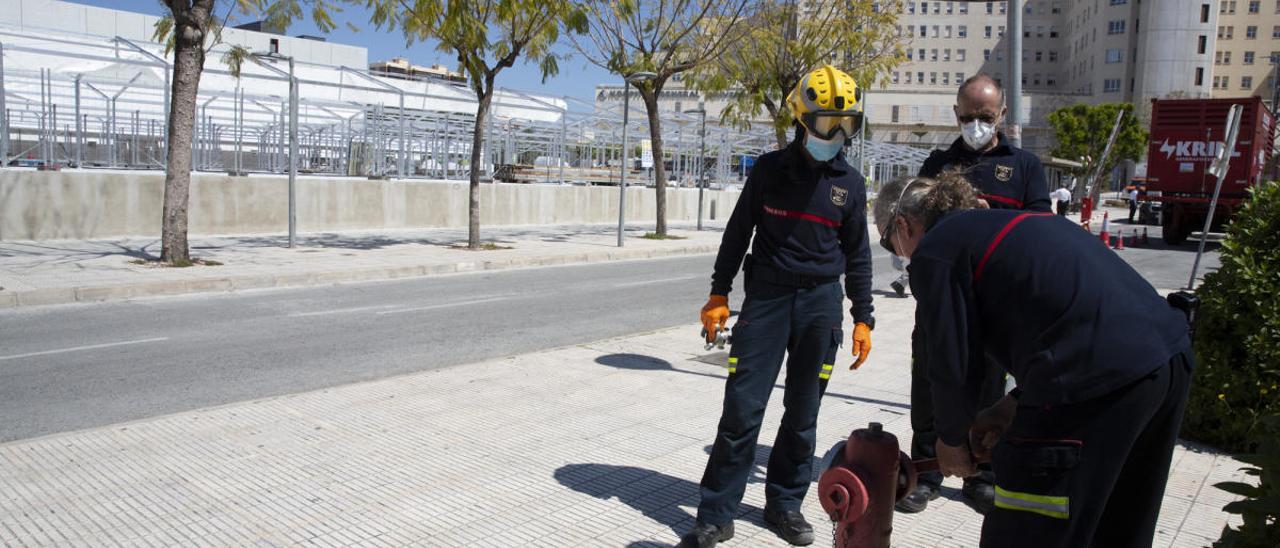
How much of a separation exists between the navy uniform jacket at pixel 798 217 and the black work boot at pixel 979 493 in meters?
1.21

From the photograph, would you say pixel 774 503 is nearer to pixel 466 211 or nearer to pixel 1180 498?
pixel 1180 498

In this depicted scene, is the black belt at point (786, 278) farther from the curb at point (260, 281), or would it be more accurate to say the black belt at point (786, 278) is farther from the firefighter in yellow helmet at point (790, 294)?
the curb at point (260, 281)

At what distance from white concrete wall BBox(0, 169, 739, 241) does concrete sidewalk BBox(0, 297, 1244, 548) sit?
12220 millimetres

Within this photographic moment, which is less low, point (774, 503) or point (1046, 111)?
point (1046, 111)

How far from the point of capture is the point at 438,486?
14.6 ft

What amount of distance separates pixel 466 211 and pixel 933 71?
88.4 meters

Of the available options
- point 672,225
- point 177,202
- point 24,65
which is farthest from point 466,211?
point 24,65

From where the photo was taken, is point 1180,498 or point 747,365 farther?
point 1180,498

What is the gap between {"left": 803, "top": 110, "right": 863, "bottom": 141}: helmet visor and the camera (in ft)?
12.3

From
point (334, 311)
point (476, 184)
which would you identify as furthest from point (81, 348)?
point (476, 184)

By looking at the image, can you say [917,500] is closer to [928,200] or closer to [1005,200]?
[1005,200]

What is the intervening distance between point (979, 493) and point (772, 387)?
47.3 inches

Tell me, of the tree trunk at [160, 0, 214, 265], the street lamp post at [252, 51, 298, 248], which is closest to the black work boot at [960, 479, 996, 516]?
the tree trunk at [160, 0, 214, 265]

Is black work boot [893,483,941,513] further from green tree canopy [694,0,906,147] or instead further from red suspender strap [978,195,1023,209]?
green tree canopy [694,0,906,147]
